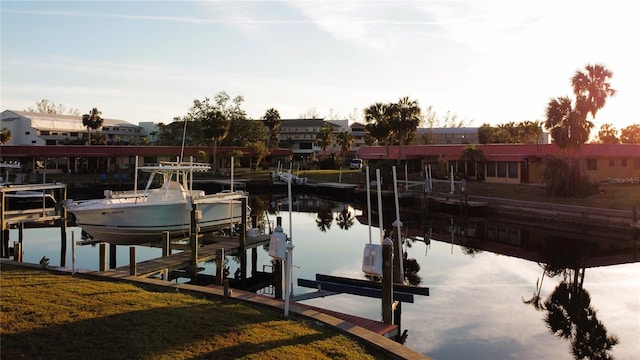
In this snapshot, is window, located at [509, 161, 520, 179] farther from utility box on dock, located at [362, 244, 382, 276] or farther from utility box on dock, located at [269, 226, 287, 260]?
utility box on dock, located at [269, 226, 287, 260]

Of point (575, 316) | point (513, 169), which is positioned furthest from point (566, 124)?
point (575, 316)

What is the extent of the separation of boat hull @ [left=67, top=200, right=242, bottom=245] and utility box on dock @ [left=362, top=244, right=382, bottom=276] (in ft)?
39.5

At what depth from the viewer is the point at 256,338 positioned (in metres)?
8.20

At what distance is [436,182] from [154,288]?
39.6 meters

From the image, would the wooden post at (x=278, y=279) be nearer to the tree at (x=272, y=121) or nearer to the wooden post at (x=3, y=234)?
the wooden post at (x=3, y=234)

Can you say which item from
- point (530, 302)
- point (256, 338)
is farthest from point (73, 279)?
point (530, 302)

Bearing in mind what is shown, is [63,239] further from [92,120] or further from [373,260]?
[92,120]

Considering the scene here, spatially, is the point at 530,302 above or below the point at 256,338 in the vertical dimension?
below

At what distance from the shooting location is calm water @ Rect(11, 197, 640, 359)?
1209cm

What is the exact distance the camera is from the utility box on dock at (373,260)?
36.5 ft

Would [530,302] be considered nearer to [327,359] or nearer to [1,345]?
[327,359]

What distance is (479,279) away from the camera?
18281 mm

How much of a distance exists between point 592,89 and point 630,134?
195 feet

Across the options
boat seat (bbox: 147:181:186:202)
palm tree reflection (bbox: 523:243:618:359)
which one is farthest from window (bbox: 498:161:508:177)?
boat seat (bbox: 147:181:186:202)
